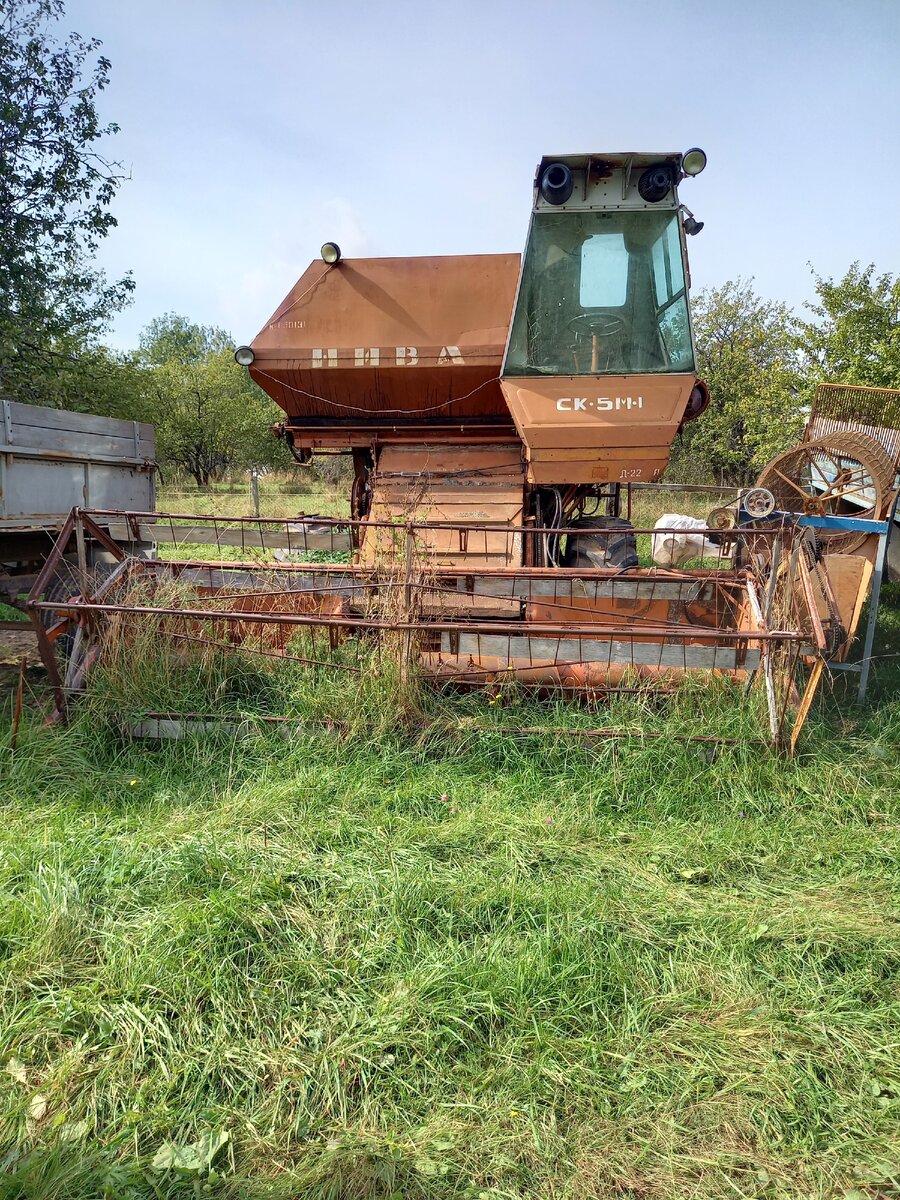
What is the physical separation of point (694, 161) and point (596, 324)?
1079 mm

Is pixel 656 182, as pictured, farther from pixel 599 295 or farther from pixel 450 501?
pixel 450 501

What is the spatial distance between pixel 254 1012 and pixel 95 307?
10.9m

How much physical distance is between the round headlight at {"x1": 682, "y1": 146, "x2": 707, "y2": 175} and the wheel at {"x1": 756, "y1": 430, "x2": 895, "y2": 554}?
2212 mm

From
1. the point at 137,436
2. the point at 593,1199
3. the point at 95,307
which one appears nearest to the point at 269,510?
the point at 95,307

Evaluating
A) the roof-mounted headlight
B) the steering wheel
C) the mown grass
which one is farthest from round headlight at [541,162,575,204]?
the mown grass

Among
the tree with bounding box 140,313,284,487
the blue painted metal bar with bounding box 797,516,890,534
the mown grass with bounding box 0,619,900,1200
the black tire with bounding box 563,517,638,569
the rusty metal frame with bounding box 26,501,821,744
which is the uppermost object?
the tree with bounding box 140,313,284,487

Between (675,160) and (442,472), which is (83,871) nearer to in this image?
(442,472)

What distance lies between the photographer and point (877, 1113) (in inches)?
65.2

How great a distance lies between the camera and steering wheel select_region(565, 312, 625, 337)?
4152 millimetres

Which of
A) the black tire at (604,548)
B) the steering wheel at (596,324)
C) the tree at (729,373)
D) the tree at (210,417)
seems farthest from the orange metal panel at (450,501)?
the tree at (210,417)

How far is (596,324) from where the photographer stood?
4184mm

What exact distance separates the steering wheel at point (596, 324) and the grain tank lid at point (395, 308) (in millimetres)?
628

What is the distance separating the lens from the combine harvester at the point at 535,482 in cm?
356

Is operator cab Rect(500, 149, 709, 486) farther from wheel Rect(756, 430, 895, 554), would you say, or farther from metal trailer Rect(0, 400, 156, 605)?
metal trailer Rect(0, 400, 156, 605)
